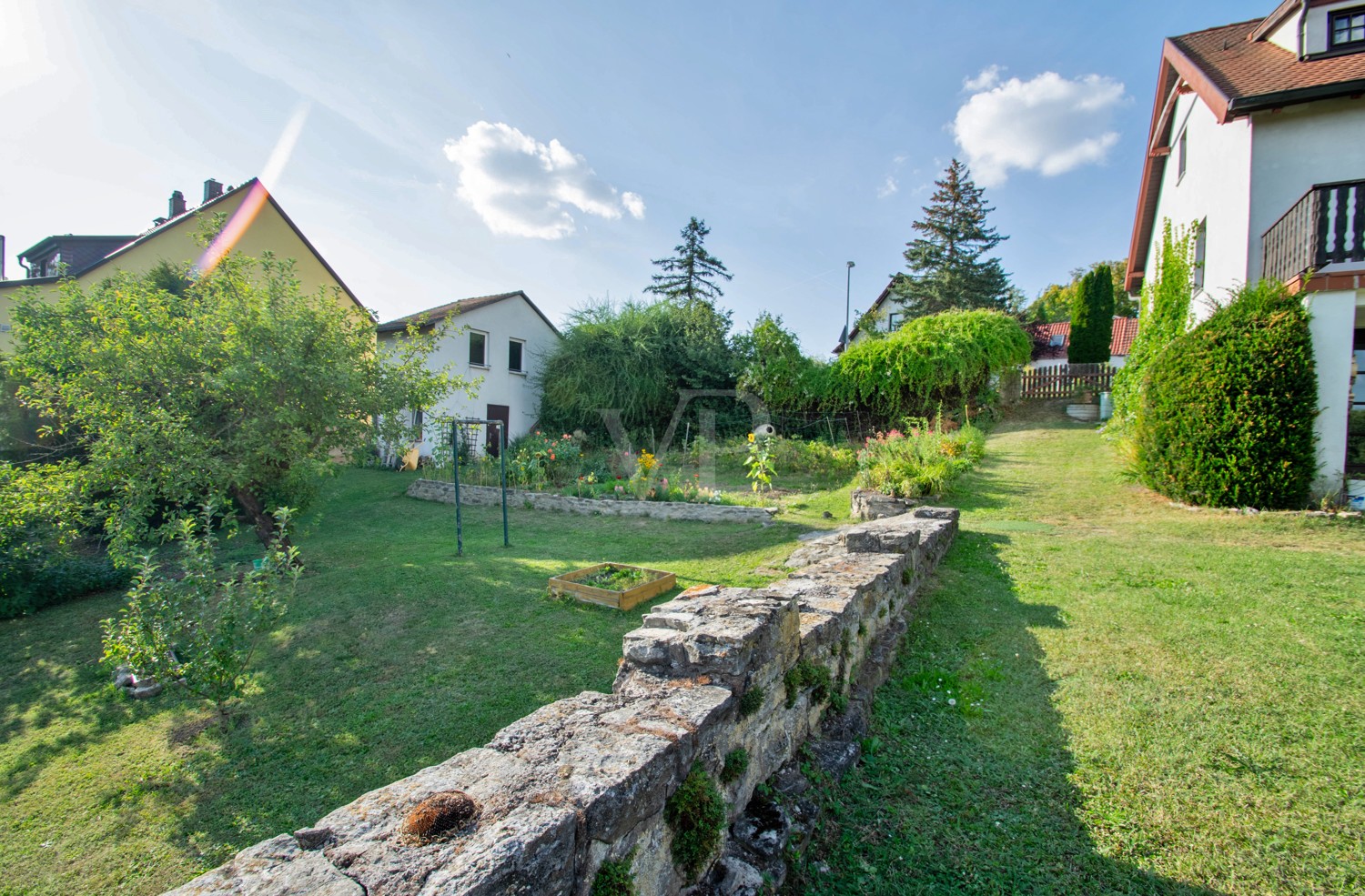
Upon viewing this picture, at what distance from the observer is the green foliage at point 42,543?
17.0ft

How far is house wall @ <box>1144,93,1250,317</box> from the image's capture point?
31.0 ft

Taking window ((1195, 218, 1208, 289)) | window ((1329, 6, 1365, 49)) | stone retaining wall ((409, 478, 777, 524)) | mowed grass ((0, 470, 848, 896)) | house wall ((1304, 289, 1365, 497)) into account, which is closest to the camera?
mowed grass ((0, 470, 848, 896))

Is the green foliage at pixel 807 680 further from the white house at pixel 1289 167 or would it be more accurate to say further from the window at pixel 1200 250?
the window at pixel 1200 250

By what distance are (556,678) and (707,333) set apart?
52.7 feet

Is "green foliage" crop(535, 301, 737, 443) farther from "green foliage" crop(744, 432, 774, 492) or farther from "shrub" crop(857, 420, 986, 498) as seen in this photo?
"shrub" crop(857, 420, 986, 498)

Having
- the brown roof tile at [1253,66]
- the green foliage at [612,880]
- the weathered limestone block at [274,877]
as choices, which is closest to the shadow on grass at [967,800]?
the green foliage at [612,880]

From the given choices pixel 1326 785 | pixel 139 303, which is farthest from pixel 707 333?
pixel 1326 785

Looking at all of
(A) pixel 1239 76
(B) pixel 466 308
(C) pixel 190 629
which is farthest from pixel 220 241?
(A) pixel 1239 76

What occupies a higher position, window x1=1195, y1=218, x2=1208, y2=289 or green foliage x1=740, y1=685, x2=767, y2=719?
window x1=1195, y1=218, x2=1208, y2=289

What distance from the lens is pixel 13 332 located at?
600 centimetres

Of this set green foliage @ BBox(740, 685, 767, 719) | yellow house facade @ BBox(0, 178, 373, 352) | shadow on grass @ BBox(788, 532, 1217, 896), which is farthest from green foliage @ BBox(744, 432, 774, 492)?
yellow house facade @ BBox(0, 178, 373, 352)

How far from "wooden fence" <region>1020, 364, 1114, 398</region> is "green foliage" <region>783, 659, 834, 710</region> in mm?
18101

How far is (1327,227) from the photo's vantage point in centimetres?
773

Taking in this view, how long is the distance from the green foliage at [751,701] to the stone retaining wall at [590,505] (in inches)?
268
